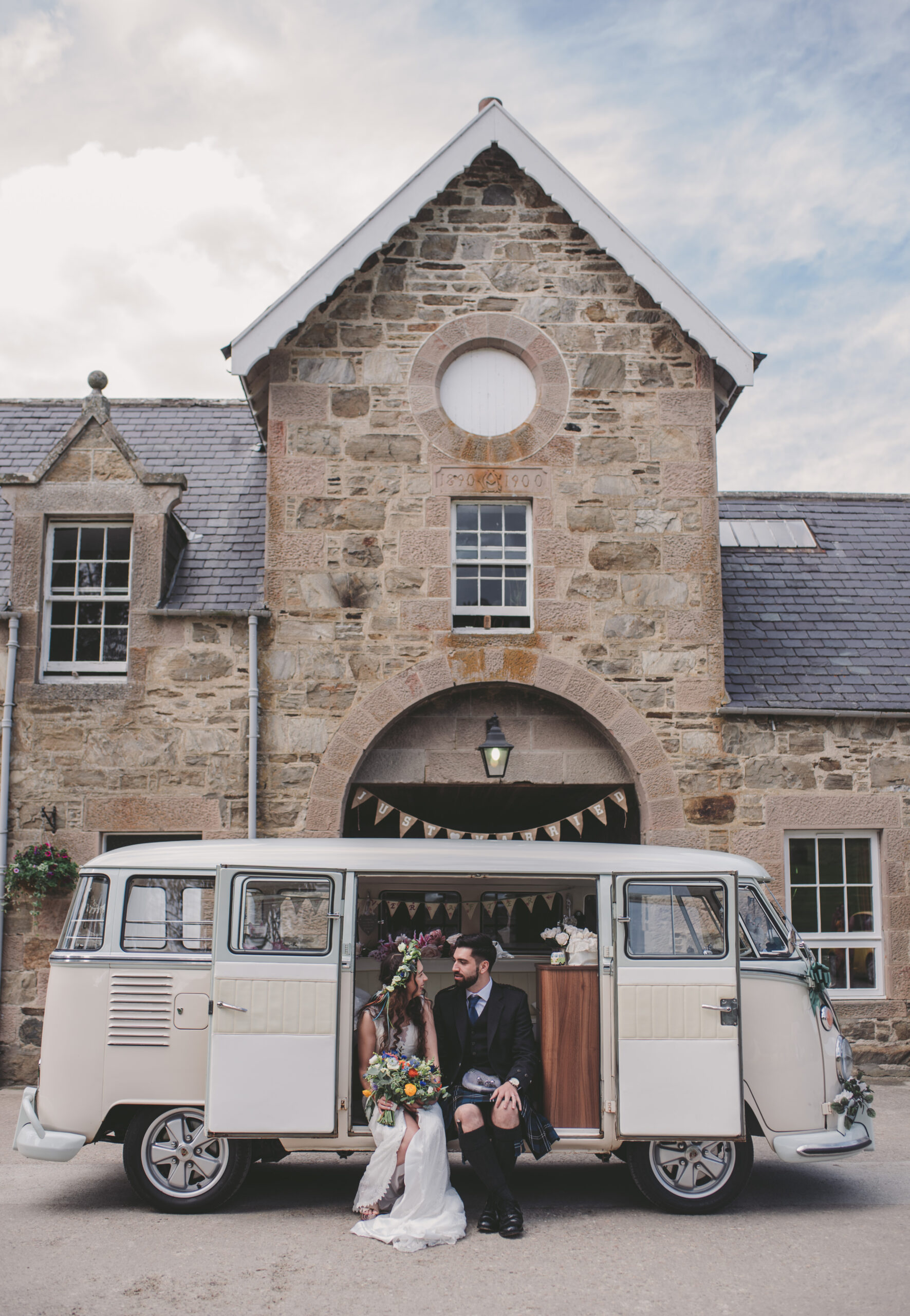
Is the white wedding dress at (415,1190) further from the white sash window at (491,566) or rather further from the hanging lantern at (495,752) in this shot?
the white sash window at (491,566)

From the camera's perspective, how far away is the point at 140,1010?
23.7 feet

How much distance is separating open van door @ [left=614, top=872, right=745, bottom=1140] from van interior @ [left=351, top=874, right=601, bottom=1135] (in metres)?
0.31

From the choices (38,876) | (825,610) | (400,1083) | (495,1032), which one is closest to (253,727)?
(38,876)

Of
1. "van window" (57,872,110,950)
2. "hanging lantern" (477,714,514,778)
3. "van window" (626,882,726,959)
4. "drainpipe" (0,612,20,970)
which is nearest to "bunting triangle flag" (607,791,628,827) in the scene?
"hanging lantern" (477,714,514,778)

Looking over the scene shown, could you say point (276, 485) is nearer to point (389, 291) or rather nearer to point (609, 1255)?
point (389, 291)

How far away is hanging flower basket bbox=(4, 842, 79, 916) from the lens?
36.6 feet

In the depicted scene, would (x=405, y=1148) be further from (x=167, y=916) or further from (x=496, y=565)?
(x=496, y=565)

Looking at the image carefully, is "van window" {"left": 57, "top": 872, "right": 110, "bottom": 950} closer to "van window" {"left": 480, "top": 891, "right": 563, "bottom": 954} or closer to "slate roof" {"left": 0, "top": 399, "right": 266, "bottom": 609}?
"van window" {"left": 480, "top": 891, "right": 563, "bottom": 954}

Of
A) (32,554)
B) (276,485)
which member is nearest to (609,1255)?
(276,485)

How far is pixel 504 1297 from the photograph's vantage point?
5.63 m

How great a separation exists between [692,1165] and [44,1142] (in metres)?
3.98

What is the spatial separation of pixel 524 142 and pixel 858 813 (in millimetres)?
7842

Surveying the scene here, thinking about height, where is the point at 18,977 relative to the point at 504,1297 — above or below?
above

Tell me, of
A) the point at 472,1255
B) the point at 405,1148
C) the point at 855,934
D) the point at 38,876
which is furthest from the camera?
the point at 855,934
